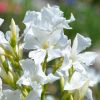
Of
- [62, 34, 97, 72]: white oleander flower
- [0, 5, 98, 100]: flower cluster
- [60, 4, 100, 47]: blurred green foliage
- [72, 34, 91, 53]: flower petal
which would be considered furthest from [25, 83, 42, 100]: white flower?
[60, 4, 100, 47]: blurred green foliage

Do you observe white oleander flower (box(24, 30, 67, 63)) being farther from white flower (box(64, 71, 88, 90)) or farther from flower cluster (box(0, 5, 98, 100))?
white flower (box(64, 71, 88, 90))

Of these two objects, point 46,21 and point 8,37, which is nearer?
point 46,21

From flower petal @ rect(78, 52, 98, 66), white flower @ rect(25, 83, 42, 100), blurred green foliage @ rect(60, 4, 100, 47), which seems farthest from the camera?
blurred green foliage @ rect(60, 4, 100, 47)

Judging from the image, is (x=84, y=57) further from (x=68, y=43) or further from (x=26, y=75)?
(x=26, y=75)

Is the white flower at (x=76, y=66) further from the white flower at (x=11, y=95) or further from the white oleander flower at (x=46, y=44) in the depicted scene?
the white flower at (x=11, y=95)

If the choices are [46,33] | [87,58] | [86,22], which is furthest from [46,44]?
[86,22]

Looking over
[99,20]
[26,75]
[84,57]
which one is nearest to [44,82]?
[26,75]

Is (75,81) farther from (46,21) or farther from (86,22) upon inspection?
(86,22)
